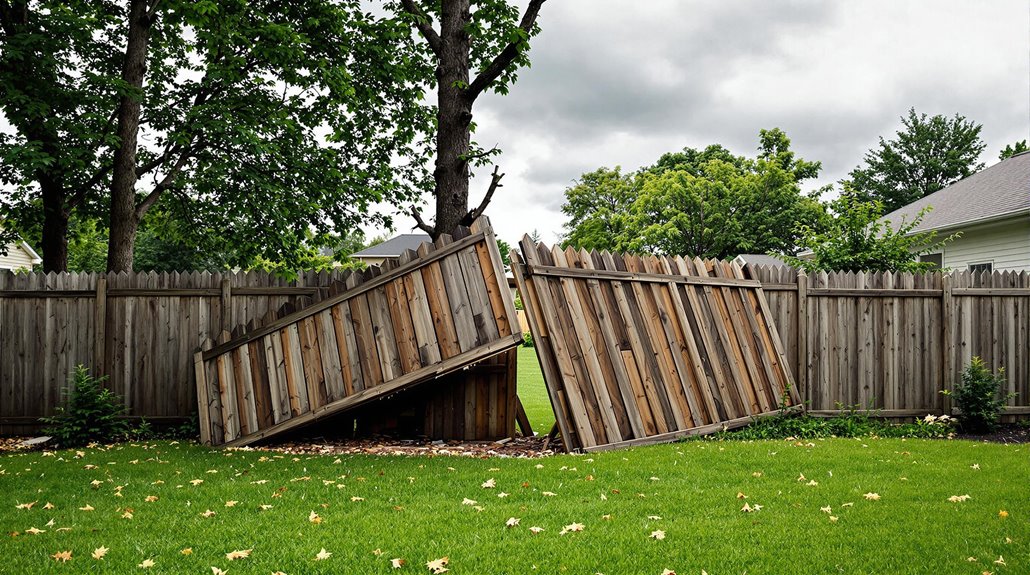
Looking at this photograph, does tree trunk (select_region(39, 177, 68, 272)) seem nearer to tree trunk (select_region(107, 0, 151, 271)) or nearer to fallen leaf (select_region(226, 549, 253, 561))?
tree trunk (select_region(107, 0, 151, 271))

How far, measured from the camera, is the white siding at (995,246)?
15273mm

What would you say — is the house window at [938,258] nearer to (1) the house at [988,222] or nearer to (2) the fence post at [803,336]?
(1) the house at [988,222]

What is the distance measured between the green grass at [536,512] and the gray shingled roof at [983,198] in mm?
11060

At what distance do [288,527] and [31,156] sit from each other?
8299 mm

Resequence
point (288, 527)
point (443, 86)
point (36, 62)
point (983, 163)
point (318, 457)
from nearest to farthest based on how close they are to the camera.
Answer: point (288, 527), point (318, 457), point (443, 86), point (36, 62), point (983, 163)

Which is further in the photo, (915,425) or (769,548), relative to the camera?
(915,425)

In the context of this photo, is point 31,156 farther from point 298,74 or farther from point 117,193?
point 298,74

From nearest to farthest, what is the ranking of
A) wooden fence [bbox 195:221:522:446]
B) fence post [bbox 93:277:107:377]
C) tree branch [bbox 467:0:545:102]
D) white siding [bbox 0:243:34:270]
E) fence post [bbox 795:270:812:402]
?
wooden fence [bbox 195:221:522:446]
fence post [bbox 93:277:107:377]
tree branch [bbox 467:0:545:102]
fence post [bbox 795:270:812:402]
white siding [bbox 0:243:34:270]

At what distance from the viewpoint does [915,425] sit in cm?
947

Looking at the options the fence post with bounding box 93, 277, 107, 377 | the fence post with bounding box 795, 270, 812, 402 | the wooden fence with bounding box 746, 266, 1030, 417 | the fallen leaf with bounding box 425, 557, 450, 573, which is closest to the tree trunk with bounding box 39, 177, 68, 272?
the fence post with bounding box 93, 277, 107, 377

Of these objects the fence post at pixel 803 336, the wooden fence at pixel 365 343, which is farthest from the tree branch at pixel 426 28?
the fence post at pixel 803 336

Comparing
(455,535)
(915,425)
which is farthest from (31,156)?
(915,425)

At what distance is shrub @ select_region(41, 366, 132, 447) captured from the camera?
322 inches

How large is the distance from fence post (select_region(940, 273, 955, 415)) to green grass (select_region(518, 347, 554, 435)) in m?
5.69
